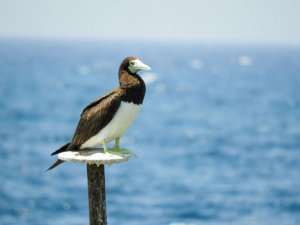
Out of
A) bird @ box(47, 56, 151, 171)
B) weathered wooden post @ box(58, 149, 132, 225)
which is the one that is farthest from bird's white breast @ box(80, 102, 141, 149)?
weathered wooden post @ box(58, 149, 132, 225)

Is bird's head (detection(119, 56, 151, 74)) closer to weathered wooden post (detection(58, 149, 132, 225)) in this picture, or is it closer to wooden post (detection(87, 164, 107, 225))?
weathered wooden post (detection(58, 149, 132, 225))

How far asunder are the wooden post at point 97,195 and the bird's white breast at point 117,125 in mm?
502

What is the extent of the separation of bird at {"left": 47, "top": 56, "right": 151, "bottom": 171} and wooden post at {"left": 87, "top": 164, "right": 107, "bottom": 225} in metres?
0.36

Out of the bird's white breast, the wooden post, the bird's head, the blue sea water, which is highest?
the blue sea water

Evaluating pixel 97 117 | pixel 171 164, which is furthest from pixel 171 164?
pixel 97 117

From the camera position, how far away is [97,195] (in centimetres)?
780

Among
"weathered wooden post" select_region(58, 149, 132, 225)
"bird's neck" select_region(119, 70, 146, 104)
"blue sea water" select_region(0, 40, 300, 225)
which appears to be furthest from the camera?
"blue sea water" select_region(0, 40, 300, 225)

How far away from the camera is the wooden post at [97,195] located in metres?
7.80

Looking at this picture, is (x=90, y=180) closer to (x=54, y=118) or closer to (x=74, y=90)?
(x=54, y=118)

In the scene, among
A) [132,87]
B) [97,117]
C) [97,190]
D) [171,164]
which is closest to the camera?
[97,190]

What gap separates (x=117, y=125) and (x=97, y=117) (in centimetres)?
28

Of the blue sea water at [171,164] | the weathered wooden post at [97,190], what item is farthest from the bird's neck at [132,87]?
the blue sea water at [171,164]

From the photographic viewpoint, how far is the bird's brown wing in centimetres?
813

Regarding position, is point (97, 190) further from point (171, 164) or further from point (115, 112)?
point (171, 164)
